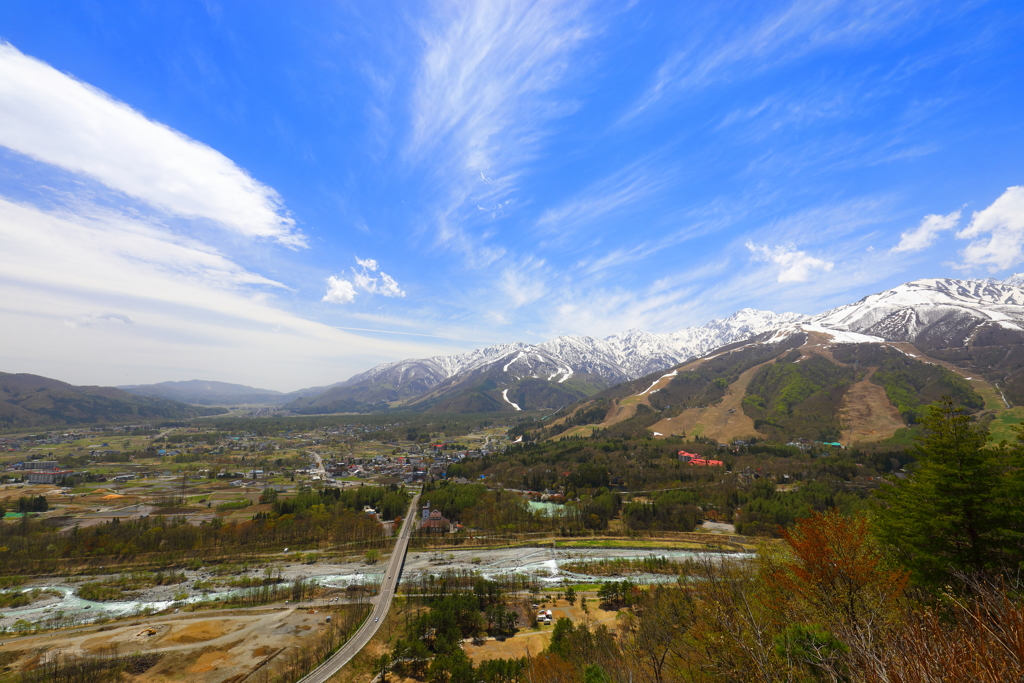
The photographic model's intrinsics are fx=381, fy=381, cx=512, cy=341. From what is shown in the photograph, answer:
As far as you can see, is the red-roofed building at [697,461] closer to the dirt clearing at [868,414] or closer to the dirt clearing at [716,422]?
the dirt clearing at [716,422]

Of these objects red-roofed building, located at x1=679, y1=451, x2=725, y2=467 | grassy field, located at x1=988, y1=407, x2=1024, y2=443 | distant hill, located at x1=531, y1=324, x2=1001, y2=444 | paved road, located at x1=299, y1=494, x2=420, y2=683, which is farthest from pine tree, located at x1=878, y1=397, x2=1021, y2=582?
distant hill, located at x1=531, y1=324, x2=1001, y2=444

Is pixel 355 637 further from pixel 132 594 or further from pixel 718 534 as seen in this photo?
pixel 718 534

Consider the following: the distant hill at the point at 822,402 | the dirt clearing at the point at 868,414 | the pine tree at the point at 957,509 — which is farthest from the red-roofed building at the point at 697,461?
the pine tree at the point at 957,509

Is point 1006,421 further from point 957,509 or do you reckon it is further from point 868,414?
point 957,509

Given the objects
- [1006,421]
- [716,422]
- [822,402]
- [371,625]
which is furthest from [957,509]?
[822,402]

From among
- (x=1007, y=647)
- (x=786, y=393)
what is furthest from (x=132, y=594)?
(x=786, y=393)
